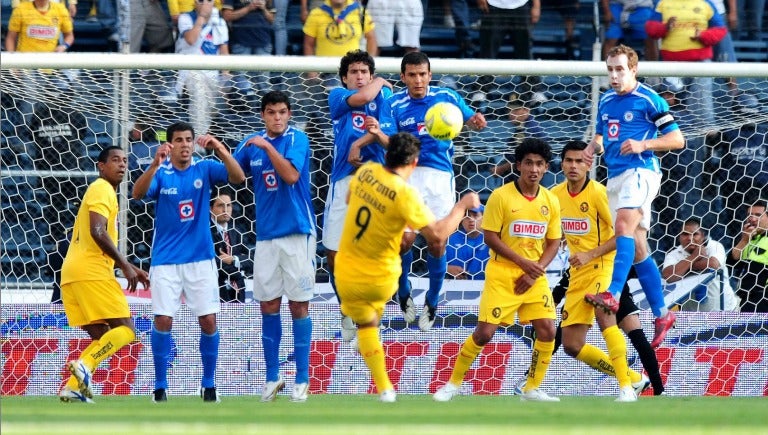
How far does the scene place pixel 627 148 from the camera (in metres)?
9.38

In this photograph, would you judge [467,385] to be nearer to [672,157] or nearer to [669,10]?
[672,157]

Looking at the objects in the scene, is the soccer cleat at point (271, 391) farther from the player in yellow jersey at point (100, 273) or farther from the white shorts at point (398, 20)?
the white shorts at point (398, 20)

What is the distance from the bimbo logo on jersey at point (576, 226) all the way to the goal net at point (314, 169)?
6.70ft

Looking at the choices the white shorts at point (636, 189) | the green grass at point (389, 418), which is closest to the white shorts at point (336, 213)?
the green grass at point (389, 418)

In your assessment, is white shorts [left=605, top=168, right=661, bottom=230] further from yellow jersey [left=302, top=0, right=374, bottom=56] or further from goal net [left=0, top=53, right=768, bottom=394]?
yellow jersey [left=302, top=0, right=374, bottom=56]

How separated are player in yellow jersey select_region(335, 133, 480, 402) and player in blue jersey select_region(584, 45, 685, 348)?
1860 millimetres

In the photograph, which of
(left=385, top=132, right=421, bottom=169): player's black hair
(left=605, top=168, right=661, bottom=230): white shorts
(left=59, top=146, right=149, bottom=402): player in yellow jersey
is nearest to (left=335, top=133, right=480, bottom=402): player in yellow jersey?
(left=385, top=132, right=421, bottom=169): player's black hair

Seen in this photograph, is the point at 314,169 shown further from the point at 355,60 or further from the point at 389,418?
the point at 389,418

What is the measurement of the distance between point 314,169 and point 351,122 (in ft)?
9.49

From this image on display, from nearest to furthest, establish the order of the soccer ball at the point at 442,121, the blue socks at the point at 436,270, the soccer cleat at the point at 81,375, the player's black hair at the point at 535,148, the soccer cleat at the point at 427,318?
the soccer ball at the point at 442,121 < the soccer cleat at the point at 81,375 < the player's black hair at the point at 535,148 < the blue socks at the point at 436,270 < the soccer cleat at the point at 427,318

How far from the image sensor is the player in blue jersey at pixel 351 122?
379 inches


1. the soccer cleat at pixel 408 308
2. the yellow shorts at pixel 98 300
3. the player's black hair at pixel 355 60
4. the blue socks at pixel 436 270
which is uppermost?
the player's black hair at pixel 355 60

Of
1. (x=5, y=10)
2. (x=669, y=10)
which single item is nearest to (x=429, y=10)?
(x=669, y=10)

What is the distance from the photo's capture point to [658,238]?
12.6m
